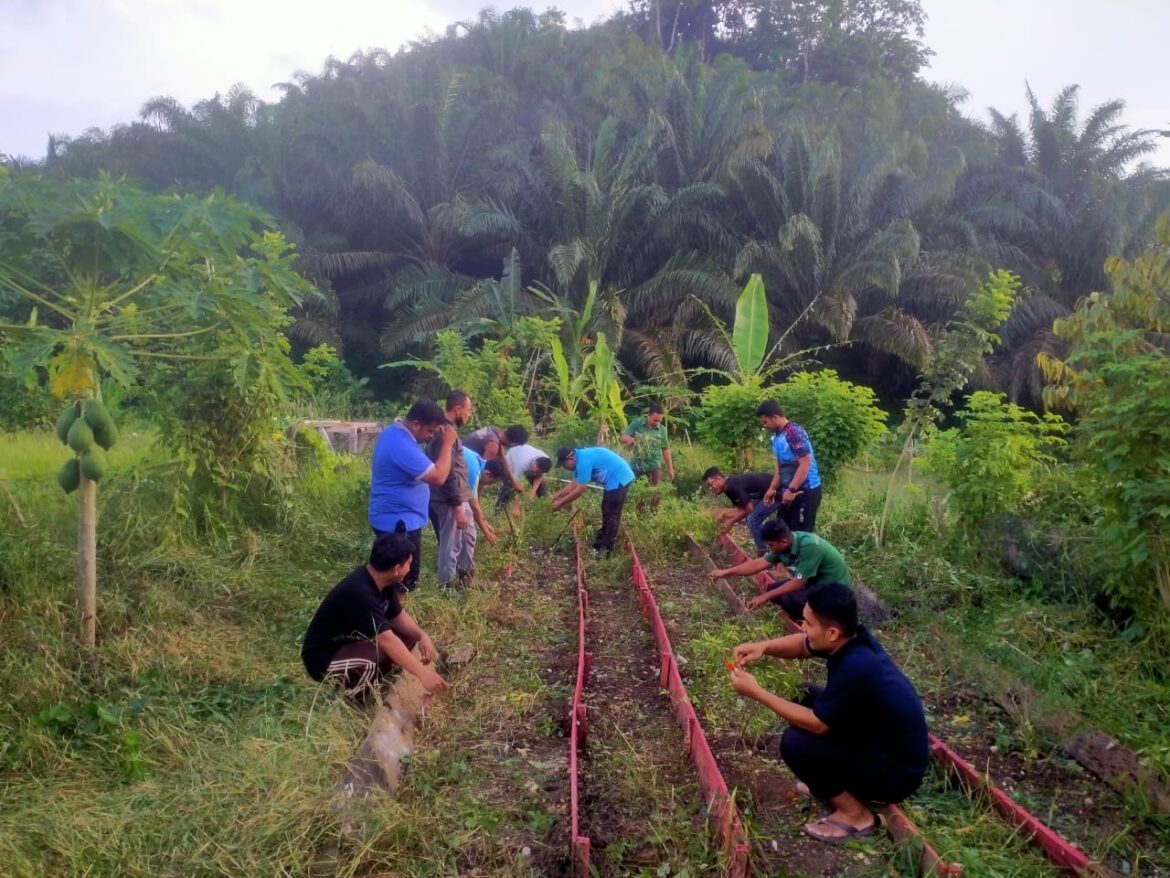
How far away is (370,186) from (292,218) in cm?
420

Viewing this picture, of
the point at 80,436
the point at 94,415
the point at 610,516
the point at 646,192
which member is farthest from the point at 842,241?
the point at 80,436

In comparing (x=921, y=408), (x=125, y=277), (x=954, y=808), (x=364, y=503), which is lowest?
(x=364, y=503)

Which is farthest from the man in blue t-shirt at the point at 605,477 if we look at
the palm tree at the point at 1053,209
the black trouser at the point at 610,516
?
the palm tree at the point at 1053,209

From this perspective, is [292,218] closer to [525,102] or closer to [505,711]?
[525,102]

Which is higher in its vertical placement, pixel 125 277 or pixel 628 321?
pixel 125 277

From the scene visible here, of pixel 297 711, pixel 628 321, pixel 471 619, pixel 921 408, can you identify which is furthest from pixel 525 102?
pixel 297 711

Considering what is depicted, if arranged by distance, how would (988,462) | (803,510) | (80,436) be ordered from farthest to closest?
(803,510) → (988,462) → (80,436)

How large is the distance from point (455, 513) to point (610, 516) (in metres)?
2.39

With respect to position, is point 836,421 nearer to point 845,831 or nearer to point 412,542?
point 412,542

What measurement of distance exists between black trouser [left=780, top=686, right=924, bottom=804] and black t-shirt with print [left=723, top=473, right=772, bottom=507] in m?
4.54

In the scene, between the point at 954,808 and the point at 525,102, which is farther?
the point at 525,102

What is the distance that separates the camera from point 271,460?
340 inches

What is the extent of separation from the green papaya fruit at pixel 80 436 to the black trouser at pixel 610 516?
516cm

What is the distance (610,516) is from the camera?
9.68 m
